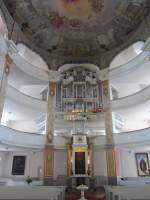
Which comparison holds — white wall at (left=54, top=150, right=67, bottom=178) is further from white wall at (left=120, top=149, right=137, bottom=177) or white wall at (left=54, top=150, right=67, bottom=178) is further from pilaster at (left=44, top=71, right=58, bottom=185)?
white wall at (left=120, top=149, right=137, bottom=177)

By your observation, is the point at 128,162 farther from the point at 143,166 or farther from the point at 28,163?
the point at 28,163

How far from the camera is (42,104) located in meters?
19.7

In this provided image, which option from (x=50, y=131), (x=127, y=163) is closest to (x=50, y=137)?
(x=50, y=131)

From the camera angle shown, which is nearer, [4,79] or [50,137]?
[4,79]

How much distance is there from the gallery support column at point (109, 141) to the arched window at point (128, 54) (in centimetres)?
380

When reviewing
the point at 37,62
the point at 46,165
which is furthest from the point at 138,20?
the point at 46,165

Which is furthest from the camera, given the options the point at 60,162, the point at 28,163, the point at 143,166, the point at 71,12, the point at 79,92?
the point at 79,92

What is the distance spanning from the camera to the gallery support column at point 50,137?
1689 cm

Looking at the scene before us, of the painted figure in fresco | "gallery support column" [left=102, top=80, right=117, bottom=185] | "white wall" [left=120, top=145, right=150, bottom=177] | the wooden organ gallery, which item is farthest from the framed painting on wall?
the wooden organ gallery

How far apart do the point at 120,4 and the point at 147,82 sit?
9187 mm

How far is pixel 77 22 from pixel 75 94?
7751 millimetres

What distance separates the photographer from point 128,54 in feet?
71.1

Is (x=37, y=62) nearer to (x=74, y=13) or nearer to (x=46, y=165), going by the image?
(x=74, y=13)

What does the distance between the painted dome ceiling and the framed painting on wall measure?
12.7 meters
